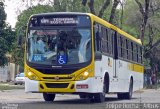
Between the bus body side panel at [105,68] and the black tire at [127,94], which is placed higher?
the bus body side panel at [105,68]

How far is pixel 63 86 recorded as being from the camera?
2033 cm

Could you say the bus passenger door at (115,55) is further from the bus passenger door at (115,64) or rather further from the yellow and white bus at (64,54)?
the yellow and white bus at (64,54)

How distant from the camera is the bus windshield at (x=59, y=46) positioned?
20.4 m

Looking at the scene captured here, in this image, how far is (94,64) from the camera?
20.6m

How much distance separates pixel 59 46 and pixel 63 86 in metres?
1.50

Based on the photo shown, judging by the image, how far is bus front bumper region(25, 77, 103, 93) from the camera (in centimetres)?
2020

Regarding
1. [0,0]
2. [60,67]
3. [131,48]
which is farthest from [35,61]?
[0,0]

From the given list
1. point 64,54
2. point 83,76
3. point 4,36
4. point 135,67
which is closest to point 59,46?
point 64,54

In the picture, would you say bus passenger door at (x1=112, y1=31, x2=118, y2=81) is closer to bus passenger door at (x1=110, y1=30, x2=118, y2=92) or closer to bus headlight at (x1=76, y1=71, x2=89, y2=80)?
bus passenger door at (x1=110, y1=30, x2=118, y2=92)

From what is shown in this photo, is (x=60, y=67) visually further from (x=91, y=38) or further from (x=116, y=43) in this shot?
(x=116, y=43)

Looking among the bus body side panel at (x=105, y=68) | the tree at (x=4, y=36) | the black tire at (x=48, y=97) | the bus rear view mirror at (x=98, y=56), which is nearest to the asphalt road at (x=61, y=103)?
the black tire at (x=48, y=97)

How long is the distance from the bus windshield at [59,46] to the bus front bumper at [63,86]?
74 cm

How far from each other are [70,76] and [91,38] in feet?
5.41

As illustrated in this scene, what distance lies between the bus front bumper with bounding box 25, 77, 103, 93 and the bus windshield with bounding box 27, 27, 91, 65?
0.74 m
